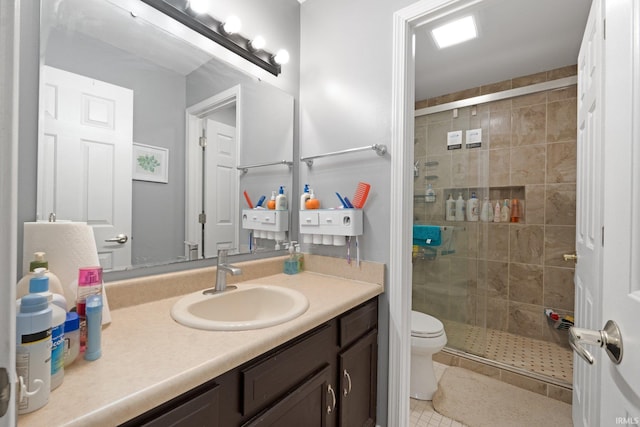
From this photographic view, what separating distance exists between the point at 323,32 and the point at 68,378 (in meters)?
1.77

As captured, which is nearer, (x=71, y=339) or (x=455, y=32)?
(x=71, y=339)

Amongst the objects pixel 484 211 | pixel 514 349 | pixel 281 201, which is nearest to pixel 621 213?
pixel 281 201

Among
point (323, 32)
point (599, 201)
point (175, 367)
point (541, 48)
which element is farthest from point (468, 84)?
point (175, 367)

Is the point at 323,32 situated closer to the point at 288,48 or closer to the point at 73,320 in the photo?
the point at 288,48

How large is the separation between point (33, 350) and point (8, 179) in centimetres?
35

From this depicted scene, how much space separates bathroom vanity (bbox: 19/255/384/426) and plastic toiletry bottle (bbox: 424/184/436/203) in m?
1.31

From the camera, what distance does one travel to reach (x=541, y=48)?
77.6 inches

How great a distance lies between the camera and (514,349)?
229 centimetres

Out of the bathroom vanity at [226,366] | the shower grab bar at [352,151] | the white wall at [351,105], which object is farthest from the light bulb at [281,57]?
the bathroom vanity at [226,366]

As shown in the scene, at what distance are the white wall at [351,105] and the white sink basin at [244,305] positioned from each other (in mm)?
438

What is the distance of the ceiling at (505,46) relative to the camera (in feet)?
5.19

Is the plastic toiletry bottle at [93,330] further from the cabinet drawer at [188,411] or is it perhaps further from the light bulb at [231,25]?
the light bulb at [231,25]

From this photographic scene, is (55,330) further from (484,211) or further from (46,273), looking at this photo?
(484,211)

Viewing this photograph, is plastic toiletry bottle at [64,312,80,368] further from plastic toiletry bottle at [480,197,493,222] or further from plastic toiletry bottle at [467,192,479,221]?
plastic toiletry bottle at [480,197,493,222]
